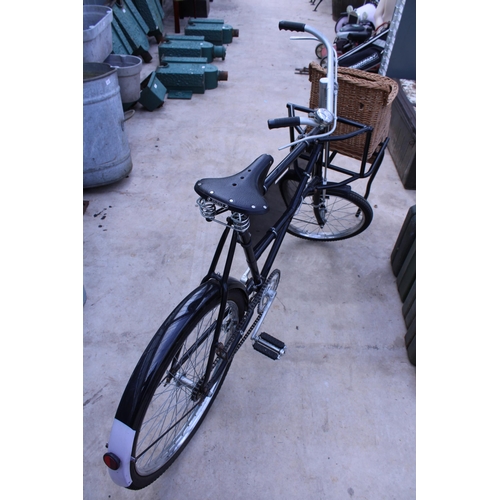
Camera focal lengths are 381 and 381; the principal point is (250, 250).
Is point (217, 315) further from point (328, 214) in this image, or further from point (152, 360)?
point (328, 214)

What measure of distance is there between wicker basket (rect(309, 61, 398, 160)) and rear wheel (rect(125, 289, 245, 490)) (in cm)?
121

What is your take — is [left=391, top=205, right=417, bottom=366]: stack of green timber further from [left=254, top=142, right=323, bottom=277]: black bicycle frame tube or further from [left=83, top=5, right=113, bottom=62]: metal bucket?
[left=83, top=5, right=113, bottom=62]: metal bucket

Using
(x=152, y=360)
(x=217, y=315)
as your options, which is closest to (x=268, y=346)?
(x=217, y=315)

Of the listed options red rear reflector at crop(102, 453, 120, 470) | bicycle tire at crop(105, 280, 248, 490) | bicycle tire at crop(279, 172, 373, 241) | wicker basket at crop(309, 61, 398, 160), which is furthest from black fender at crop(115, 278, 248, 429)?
wicker basket at crop(309, 61, 398, 160)

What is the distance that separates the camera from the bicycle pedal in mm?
1890

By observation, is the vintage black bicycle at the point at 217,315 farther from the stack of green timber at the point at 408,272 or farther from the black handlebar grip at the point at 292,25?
the stack of green timber at the point at 408,272

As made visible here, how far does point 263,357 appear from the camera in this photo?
2055 millimetres

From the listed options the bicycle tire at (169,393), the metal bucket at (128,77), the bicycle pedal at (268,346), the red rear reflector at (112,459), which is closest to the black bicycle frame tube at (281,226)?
the bicycle tire at (169,393)

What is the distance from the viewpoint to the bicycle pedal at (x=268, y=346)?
189 centimetres

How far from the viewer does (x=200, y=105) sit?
447cm

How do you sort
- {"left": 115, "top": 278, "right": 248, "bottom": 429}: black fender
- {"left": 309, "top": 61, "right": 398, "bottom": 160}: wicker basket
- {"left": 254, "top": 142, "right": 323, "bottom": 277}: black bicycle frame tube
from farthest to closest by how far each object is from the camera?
{"left": 309, "top": 61, "right": 398, "bottom": 160}: wicker basket → {"left": 254, "top": 142, "right": 323, "bottom": 277}: black bicycle frame tube → {"left": 115, "top": 278, "right": 248, "bottom": 429}: black fender

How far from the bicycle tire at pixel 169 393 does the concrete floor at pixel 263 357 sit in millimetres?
119

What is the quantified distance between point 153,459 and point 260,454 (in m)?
0.46

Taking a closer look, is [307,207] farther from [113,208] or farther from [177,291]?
[113,208]
